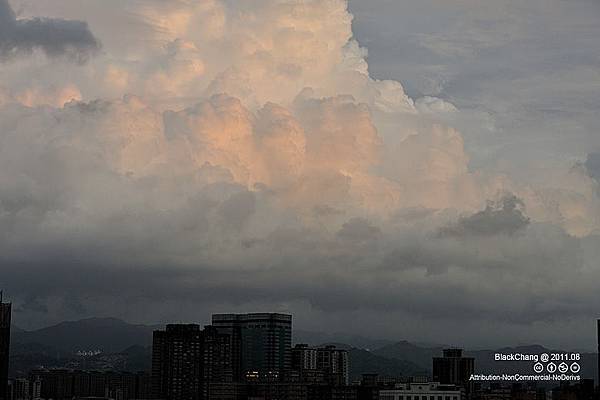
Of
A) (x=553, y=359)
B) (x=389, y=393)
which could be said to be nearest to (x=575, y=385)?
(x=553, y=359)

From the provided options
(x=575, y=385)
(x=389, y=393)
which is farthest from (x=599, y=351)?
(x=389, y=393)

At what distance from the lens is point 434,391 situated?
14962 cm

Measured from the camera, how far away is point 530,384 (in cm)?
19550

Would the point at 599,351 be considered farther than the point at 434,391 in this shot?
Yes

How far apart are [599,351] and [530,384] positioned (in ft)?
45.8

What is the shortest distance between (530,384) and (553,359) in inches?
1037

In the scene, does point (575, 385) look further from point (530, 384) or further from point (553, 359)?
point (553, 359)

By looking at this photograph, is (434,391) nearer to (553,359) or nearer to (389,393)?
(389,393)

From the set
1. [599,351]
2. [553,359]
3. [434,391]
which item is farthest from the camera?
[599,351]

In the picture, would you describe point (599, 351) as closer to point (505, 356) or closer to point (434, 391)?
point (505, 356)

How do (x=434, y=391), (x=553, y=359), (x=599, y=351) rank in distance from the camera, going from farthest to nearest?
(x=599, y=351)
(x=553, y=359)
(x=434, y=391)

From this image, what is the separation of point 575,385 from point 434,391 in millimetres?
47610

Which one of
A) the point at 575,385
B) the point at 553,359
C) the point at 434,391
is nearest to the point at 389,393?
the point at 434,391

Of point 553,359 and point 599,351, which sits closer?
point 553,359
